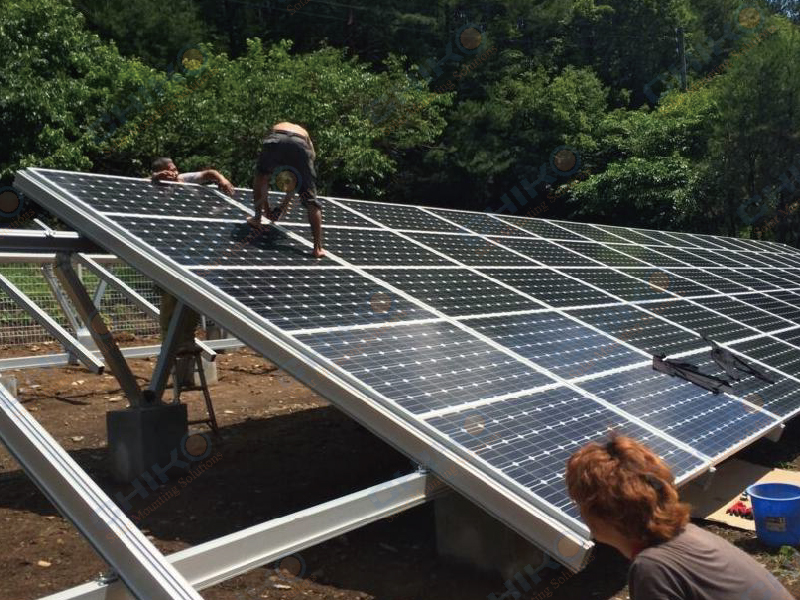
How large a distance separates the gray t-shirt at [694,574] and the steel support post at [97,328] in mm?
6540

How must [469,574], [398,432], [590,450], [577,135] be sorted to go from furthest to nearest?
[577,135] → [469,574] → [398,432] → [590,450]

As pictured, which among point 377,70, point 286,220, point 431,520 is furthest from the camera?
point 377,70

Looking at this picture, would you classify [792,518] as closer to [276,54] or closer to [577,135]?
[276,54]

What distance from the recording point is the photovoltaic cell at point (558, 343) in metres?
7.37

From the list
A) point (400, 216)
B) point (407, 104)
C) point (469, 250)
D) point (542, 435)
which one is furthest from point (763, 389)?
point (407, 104)

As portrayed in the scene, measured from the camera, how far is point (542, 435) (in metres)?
5.82

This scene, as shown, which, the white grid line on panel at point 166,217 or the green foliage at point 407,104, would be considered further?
the green foliage at point 407,104

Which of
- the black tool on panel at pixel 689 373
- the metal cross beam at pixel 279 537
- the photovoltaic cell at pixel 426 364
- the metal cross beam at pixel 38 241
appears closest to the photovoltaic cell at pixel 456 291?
the photovoltaic cell at pixel 426 364

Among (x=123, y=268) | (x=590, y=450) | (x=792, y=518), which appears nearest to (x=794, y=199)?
(x=123, y=268)

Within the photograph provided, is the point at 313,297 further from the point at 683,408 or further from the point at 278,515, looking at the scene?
the point at 683,408

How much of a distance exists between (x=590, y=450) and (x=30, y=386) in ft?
38.0

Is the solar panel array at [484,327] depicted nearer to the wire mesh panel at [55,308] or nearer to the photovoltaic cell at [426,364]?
the photovoltaic cell at [426,364]

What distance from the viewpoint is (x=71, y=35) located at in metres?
24.3

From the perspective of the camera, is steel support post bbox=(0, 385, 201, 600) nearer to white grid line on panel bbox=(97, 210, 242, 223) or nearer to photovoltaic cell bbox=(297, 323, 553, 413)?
photovoltaic cell bbox=(297, 323, 553, 413)
